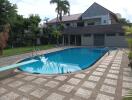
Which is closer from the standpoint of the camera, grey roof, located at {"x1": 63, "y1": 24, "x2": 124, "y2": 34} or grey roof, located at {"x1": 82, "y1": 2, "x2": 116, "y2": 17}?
grey roof, located at {"x1": 63, "y1": 24, "x2": 124, "y2": 34}

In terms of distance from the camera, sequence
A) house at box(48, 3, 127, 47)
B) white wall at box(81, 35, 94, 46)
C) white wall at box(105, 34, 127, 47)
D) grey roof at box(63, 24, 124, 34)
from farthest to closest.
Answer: white wall at box(81, 35, 94, 46) < house at box(48, 3, 127, 47) < white wall at box(105, 34, 127, 47) < grey roof at box(63, 24, 124, 34)

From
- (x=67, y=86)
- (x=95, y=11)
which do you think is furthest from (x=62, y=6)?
Result: (x=67, y=86)

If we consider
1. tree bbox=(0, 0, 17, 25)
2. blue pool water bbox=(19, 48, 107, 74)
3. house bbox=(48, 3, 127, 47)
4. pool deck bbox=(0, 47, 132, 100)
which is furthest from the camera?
house bbox=(48, 3, 127, 47)

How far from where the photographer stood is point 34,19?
97.3ft

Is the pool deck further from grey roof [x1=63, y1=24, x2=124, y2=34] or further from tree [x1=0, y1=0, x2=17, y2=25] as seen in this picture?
grey roof [x1=63, y1=24, x2=124, y2=34]

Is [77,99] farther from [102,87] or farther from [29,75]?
[29,75]

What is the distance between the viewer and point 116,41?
91.2 ft

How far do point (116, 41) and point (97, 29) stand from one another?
13.5ft

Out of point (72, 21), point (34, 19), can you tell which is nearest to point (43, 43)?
point (34, 19)

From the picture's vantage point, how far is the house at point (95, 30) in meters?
27.6

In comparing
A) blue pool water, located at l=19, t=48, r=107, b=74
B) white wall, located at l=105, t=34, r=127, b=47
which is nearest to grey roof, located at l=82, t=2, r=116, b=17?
white wall, located at l=105, t=34, r=127, b=47

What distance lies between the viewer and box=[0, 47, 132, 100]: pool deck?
6184 mm

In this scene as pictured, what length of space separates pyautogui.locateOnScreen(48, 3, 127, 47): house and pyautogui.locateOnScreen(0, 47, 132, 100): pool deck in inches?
770

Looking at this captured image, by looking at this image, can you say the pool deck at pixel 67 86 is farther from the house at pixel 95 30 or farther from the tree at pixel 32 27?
the tree at pixel 32 27
